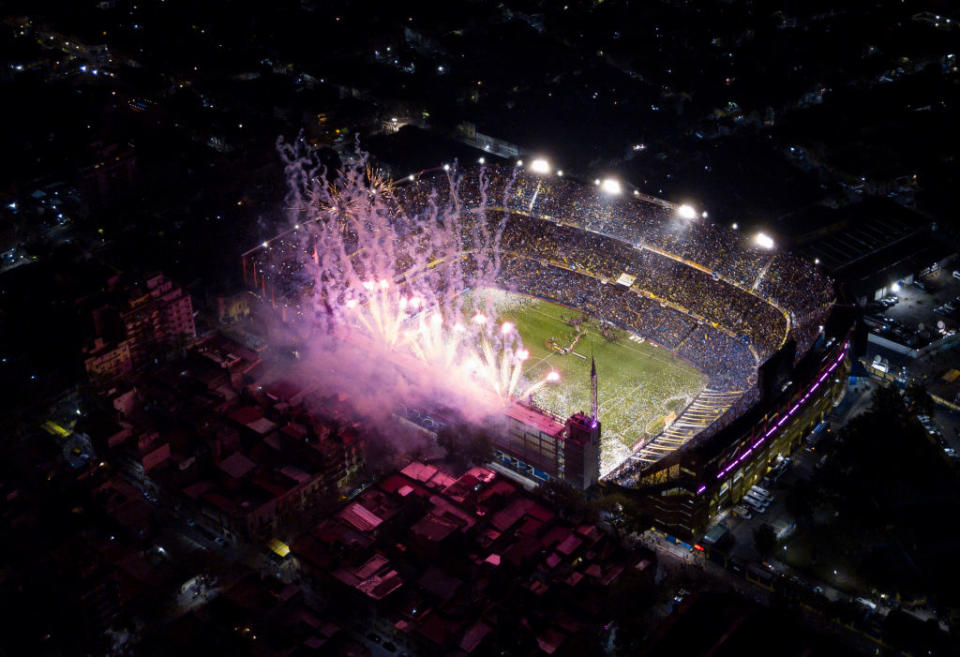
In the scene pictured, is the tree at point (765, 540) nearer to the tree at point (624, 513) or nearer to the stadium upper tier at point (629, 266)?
the tree at point (624, 513)

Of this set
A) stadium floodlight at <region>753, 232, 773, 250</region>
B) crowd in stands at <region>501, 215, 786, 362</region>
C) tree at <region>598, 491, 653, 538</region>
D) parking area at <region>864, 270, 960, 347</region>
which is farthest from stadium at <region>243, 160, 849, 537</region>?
parking area at <region>864, 270, 960, 347</region>

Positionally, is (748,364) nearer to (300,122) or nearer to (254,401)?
(254,401)

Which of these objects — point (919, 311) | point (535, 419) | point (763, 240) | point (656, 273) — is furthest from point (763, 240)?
point (535, 419)

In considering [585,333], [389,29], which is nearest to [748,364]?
[585,333]

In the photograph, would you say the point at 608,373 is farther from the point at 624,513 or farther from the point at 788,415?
the point at 624,513

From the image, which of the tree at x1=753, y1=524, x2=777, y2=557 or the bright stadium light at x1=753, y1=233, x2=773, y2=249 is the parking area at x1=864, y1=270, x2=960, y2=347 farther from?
the tree at x1=753, y1=524, x2=777, y2=557

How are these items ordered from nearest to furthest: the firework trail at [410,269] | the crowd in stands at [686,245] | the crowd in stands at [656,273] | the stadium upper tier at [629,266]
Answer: the stadium upper tier at [629,266] → the crowd in stands at [686,245] → the crowd in stands at [656,273] → the firework trail at [410,269]

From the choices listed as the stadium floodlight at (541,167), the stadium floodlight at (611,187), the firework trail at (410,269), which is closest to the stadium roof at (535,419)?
the firework trail at (410,269)
